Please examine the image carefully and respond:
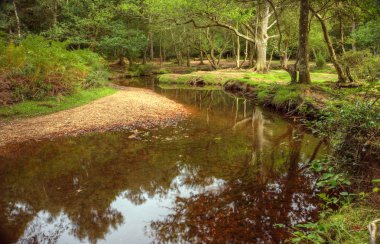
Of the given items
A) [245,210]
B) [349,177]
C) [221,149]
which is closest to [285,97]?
[221,149]

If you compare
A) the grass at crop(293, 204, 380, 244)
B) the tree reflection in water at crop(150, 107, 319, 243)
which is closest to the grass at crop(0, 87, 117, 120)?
the tree reflection in water at crop(150, 107, 319, 243)

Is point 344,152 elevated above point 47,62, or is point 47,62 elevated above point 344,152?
point 47,62

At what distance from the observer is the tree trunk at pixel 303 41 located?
1463 cm

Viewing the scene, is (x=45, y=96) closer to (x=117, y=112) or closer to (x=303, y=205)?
(x=117, y=112)

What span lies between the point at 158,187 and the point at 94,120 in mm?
7320

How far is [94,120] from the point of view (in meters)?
13.6

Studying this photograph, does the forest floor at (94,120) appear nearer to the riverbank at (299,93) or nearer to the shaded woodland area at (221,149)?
the shaded woodland area at (221,149)

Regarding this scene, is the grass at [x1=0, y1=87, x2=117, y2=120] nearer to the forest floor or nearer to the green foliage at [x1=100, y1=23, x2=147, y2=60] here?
the forest floor

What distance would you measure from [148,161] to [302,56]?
10773mm

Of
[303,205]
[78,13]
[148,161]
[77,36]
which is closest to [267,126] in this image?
[148,161]

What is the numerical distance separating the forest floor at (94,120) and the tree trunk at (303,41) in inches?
265

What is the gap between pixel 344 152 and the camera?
254 inches

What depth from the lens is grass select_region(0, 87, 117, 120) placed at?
1389 centimetres

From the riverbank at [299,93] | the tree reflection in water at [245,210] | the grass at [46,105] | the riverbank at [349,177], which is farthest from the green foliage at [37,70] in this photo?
the riverbank at [349,177]
